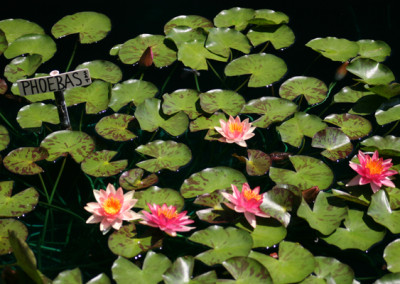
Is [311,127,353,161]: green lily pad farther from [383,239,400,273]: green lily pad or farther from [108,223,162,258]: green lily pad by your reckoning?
[108,223,162,258]: green lily pad

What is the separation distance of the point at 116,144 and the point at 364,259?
115 cm

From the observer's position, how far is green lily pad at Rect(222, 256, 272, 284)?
1.70 meters

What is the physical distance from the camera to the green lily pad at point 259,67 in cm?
261

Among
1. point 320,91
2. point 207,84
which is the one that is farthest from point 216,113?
point 320,91

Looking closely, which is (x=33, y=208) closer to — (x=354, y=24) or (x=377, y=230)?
(x=377, y=230)

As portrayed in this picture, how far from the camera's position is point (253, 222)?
1.90 metres

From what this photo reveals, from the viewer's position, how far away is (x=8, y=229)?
1.89 meters

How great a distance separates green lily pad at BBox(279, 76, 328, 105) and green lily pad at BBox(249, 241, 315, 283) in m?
0.90

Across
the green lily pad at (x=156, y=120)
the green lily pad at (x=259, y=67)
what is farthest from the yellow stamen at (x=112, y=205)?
the green lily pad at (x=259, y=67)

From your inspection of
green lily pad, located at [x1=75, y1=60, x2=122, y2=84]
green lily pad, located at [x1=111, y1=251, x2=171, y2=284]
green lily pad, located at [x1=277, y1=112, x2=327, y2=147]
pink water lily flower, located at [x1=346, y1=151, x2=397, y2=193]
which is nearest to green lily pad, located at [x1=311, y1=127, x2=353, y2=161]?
green lily pad, located at [x1=277, y1=112, x2=327, y2=147]

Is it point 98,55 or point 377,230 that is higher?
point 98,55

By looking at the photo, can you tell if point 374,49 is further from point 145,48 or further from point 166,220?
point 166,220

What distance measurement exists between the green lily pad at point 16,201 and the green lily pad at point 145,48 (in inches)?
37.2

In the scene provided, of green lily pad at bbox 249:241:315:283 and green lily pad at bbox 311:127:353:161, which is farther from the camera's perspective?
green lily pad at bbox 311:127:353:161
